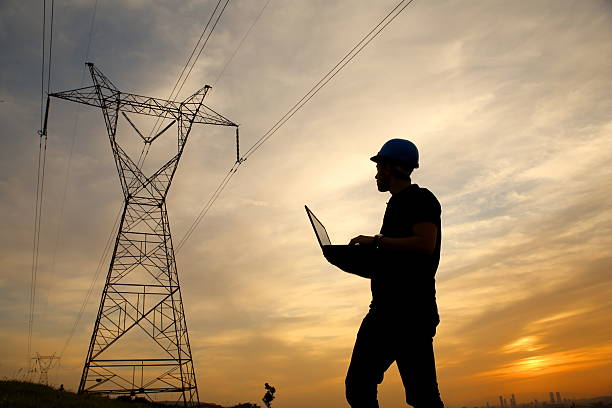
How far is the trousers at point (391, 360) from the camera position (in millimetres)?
3959

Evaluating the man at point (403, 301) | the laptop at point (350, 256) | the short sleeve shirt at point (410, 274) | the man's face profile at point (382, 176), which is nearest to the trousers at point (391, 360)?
the man at point (403, 301)

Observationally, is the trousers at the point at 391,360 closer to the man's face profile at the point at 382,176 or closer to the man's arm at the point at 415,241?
the man's arm at the point at 415,241

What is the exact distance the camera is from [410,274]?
4.06m

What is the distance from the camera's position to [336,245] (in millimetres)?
3906

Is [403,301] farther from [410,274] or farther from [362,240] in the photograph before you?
[362,240]

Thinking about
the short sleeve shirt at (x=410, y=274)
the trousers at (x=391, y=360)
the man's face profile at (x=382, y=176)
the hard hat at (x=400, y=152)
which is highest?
the hard hat at (x=400, y=152)

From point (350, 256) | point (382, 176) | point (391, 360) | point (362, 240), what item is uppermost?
point (382, 176)

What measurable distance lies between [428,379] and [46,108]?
2847 cm

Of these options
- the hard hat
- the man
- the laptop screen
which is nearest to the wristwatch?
the man

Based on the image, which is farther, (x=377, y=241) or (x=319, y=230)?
(x=319, y=230)

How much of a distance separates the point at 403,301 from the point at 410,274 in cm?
22

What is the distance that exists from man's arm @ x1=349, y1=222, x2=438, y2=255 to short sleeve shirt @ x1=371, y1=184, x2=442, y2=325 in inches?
2.5

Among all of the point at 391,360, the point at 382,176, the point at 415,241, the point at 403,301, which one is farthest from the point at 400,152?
the point at 391,360

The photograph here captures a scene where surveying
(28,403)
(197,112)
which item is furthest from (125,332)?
(28,403)
